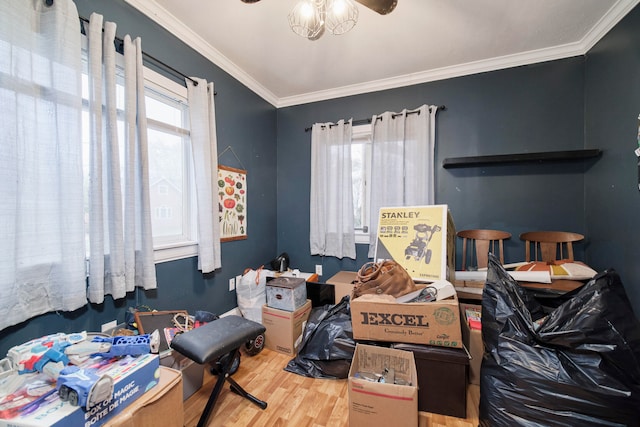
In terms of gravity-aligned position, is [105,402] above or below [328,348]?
above

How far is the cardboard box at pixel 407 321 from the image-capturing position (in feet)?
4.36

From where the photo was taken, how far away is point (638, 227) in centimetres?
156

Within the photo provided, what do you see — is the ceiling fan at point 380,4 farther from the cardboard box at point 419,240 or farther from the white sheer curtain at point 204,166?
the cardboard box at point 419,240

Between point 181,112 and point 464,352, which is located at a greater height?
point 181,112

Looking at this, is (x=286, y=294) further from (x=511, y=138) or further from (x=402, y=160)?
(x=511, y=138)

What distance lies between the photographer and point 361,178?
284 cm

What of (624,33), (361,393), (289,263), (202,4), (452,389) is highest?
(202,4)

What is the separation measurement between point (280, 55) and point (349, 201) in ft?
5.19

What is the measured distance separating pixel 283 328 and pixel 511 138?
2730 mm

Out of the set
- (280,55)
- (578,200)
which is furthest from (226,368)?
(578,200)

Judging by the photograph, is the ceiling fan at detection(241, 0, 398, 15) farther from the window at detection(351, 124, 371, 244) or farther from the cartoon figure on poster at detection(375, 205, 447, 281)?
the window at detection(351, 124, 371, 244)

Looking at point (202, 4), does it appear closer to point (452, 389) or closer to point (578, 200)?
point (452, 389)

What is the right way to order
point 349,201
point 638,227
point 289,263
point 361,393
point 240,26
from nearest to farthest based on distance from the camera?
point 361,393 → point 638,227 → point 240,26 → point 349,201 → point 289,263

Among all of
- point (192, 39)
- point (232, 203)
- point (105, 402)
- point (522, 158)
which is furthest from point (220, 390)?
point (522, 158)
